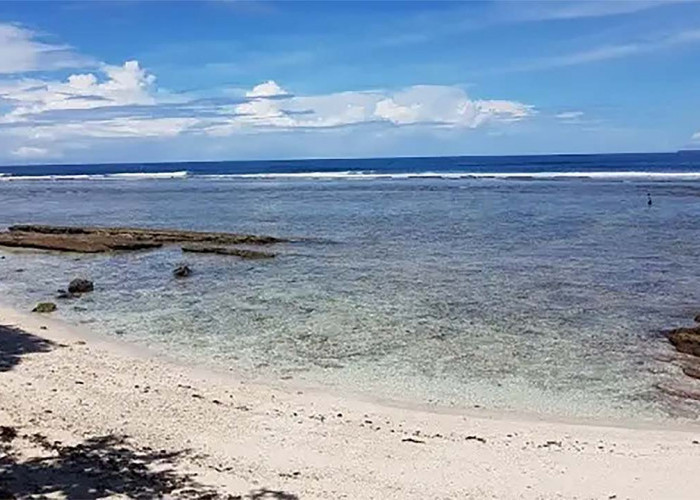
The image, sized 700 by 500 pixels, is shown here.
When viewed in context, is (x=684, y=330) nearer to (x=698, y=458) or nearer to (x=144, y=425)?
(x=698, y=458)

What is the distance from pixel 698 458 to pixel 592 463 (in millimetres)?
1338

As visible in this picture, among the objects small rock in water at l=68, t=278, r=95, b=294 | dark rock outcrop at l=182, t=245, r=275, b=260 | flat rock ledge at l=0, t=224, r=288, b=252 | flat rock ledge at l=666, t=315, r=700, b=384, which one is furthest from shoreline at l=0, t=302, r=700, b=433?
flat rock ledge at l=0, t=224, r=288, b=252

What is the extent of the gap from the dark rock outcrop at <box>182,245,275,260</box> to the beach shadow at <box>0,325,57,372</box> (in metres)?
11.8

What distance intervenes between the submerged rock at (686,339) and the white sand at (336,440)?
13.5 ft

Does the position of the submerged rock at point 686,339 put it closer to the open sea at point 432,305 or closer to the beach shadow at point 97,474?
the open sea at point 432,305

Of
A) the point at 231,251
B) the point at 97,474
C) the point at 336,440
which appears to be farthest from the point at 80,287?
the point at 97,474

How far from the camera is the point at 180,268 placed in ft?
78.8

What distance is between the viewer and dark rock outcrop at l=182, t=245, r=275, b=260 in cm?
2758

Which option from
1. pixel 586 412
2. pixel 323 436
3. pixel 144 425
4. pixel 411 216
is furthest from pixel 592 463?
pixel 411 216

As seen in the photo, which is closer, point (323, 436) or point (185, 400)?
point (323, 436)

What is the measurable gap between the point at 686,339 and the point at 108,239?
911 inches

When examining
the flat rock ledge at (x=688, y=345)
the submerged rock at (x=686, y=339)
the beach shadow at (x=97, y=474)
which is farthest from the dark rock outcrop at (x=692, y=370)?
the beach shadow at (x=97, y=474)

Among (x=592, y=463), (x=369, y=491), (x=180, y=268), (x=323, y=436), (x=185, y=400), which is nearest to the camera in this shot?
(x=369, y=491)

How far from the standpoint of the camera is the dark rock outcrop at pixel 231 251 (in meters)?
27.6
